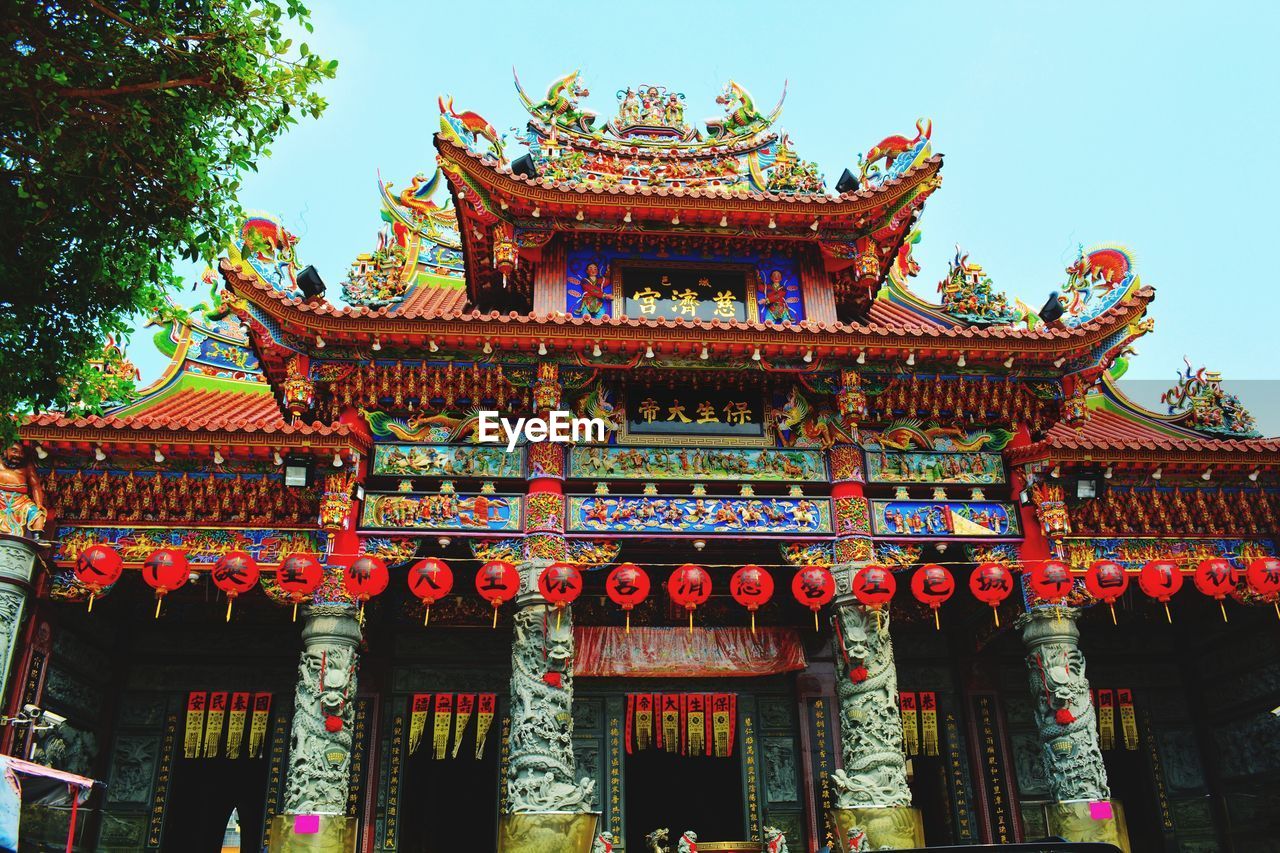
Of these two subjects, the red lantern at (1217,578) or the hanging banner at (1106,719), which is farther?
the hanging banner at (1106,719)

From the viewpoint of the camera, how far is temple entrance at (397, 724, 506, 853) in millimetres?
11570

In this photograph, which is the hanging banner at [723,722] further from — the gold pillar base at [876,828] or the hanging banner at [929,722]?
the gold pillar base at [876,828]

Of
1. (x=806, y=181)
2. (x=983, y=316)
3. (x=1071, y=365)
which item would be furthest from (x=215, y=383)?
(x=1071, y=365)

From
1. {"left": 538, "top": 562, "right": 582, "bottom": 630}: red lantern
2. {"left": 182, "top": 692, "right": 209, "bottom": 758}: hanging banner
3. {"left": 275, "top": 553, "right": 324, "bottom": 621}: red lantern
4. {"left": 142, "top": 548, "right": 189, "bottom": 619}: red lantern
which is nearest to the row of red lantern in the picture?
{"left": 538, "top": 562, "right": 582, "bottom": 630}: red lantern

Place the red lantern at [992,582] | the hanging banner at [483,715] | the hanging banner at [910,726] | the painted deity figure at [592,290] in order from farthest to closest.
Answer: the hanging banner at [910,726] → the hanging banner at [483,715] → the painted deity figure at [592,290] → the red lantern at [992,582]

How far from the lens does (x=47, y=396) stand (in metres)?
6.83

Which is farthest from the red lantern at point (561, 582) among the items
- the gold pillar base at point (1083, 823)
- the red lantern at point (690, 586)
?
the gold pillar base at point (1083, 823)

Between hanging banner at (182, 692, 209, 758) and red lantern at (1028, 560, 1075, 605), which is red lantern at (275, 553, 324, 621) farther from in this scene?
red lantern at (1028, 560, 1075, 605)

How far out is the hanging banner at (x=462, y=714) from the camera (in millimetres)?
11008

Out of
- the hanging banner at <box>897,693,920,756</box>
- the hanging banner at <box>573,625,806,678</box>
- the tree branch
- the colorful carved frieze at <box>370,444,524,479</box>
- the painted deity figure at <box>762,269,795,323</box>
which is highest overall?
the painted deity figure at <box>762,269,795,323</box>

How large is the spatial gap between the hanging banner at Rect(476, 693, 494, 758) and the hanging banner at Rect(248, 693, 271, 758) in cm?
253

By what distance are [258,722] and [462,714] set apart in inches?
96.3

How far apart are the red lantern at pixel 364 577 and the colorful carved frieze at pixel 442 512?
1.98ft

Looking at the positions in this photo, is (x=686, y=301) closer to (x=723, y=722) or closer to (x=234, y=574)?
(x=723, y=722)
